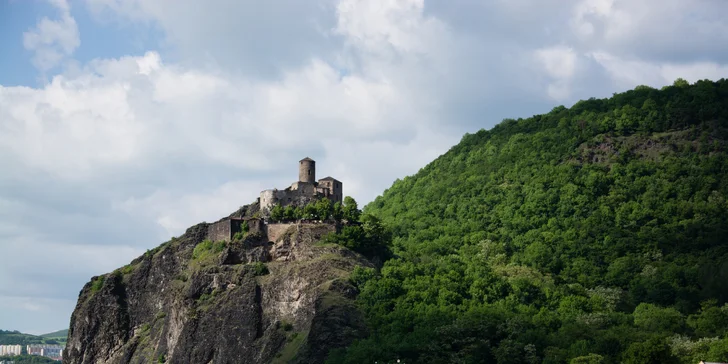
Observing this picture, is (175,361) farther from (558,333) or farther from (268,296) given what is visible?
(558,333)

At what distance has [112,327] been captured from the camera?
135500 mm

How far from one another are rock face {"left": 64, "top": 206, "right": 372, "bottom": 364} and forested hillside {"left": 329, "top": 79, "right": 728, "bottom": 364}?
4318 millimetres

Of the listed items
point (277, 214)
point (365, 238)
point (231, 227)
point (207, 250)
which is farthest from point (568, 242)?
point (207, 250)

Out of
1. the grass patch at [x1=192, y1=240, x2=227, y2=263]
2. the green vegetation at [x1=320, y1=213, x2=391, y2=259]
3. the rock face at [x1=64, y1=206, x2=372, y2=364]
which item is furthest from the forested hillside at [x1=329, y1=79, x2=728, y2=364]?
the grass patch at [x1=192, y1=240, x2=227, y2=263]

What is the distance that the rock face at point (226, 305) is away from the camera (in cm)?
10612

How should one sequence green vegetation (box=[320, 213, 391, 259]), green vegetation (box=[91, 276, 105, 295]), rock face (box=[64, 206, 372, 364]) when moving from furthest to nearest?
1. green vegetation (box=[91, 276, 105, 295])
2. green vegetation (box=[320, 213, 391, 259])
3. rock face (box=[64, 206, 372, 364])

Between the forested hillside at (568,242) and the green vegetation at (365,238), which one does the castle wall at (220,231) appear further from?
the forested hillside at (568,242)

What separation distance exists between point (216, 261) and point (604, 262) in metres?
50.6

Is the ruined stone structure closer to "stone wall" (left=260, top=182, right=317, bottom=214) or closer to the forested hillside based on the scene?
"stone wall" (left=260, top=182, right=317, bottom=214)

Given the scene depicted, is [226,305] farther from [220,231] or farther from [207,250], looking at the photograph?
[220,231]

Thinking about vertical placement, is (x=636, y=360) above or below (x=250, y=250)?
below

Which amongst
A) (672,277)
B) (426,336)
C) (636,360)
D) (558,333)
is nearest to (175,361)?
(426,336)

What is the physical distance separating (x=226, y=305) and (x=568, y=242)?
5252 cm

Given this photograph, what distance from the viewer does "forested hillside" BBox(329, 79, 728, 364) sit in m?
102
